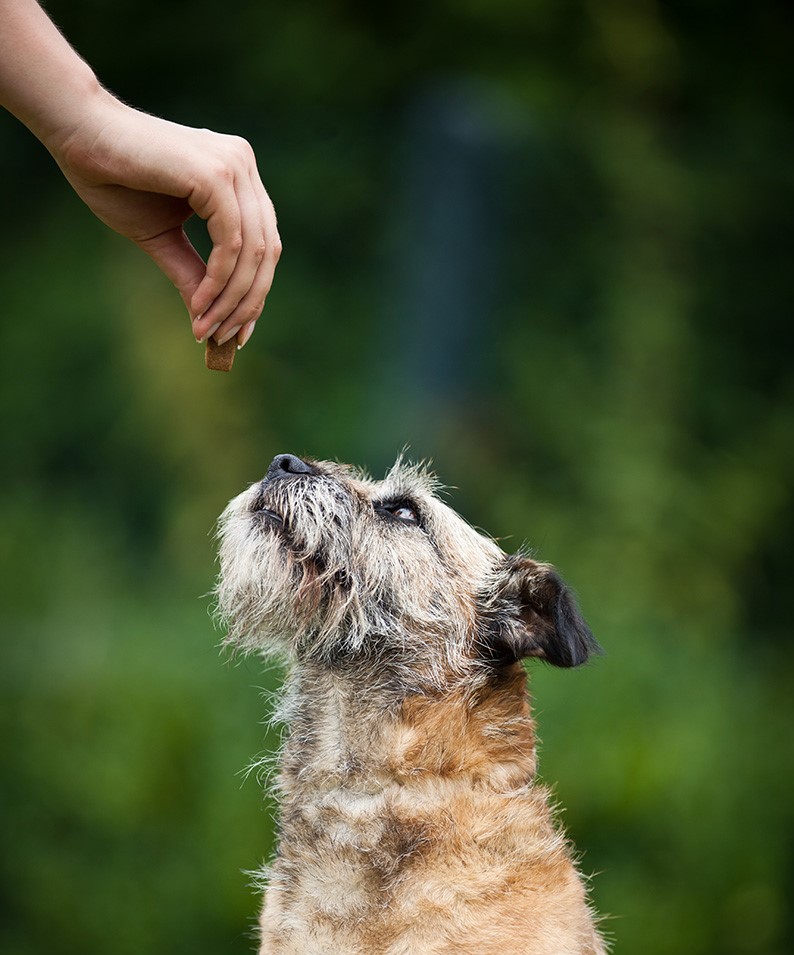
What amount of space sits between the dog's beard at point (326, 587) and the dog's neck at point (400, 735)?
8 cm

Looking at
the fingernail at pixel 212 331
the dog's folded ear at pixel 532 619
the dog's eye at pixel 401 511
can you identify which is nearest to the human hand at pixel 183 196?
the fingernail at pixel 212 331

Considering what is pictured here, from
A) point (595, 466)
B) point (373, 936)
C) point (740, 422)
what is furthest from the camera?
point (740, 422)

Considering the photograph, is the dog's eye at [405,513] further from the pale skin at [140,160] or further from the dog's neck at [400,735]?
the pale skin at [140,160]

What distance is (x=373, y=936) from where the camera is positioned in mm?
2770

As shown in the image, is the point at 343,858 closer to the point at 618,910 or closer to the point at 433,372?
the point at 618,910

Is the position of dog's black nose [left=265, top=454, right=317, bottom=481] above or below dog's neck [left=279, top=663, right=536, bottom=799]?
above

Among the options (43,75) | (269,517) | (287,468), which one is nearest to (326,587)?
(269,517)

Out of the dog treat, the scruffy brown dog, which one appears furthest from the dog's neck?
the dog treat

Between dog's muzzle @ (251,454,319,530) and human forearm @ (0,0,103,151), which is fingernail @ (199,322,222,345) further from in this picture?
dog's muzzle @ (251,454,319,530)

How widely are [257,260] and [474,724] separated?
52.1 inches

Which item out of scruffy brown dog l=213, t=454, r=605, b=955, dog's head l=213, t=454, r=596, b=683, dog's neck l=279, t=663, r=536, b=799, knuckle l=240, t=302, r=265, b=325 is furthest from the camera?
dog's head l=213, t=454, r=596, b=683

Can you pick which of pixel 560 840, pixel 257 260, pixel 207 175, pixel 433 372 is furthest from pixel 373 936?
pixel 433 372

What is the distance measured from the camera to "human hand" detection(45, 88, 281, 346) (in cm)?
227

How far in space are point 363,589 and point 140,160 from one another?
1.28m
